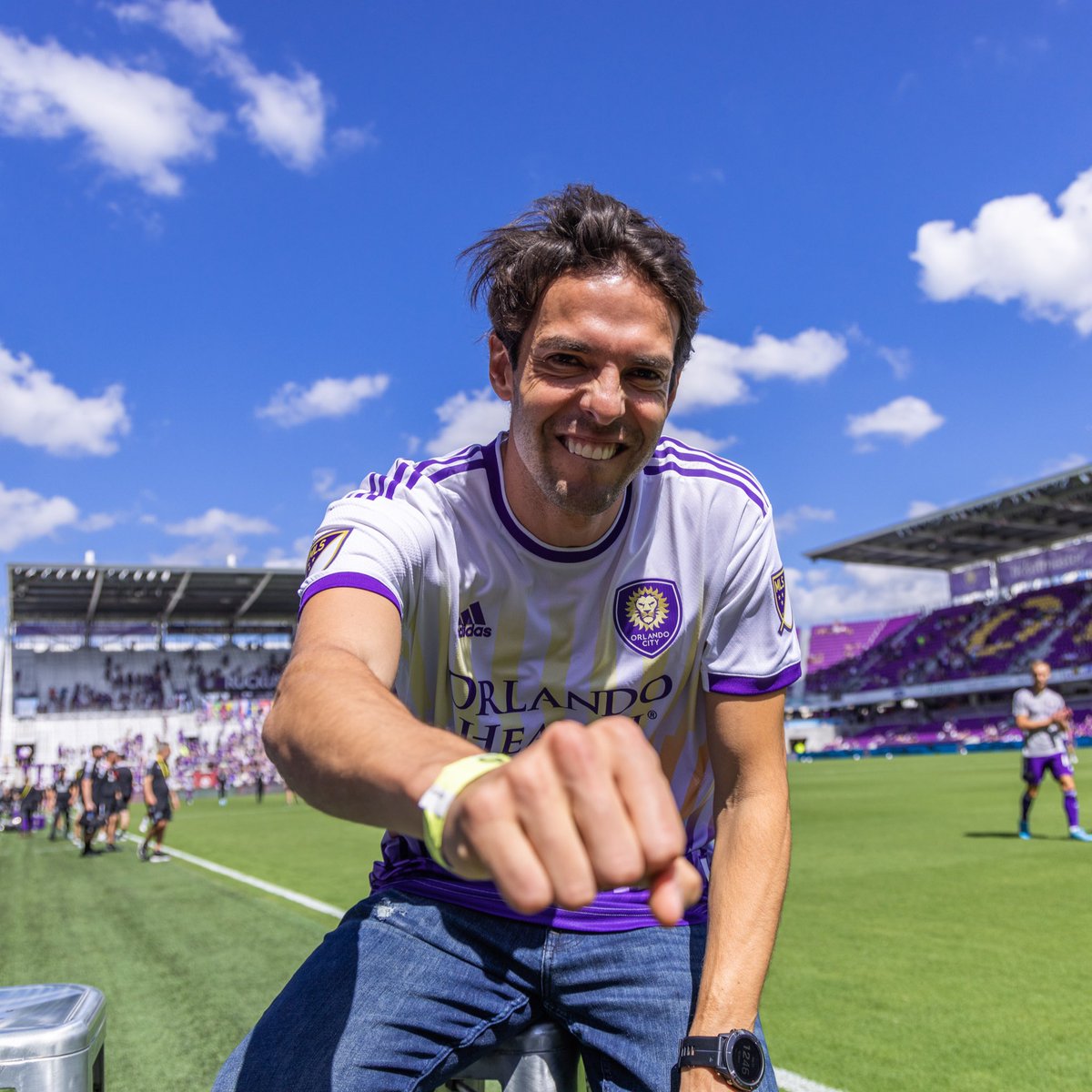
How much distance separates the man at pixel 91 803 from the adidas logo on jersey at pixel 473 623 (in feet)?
56.6

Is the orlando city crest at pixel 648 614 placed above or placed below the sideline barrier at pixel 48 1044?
above

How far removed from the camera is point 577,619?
2236mm

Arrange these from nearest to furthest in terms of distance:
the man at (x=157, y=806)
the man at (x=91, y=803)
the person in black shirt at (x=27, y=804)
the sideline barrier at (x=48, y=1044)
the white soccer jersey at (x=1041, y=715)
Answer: the sideline barrier at (x=48, y=1044) < the white soccer jersey at (x=1041, y=715) < the man at (x=157, y=806) < the man at (x=91, y=803) < the person in black shirt at (x=27, y=804)

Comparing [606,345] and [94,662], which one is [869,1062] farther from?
[94,662]

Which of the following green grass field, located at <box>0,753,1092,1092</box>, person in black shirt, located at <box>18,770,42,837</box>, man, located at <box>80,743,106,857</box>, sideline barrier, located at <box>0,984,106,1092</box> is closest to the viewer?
sideline barrier, located at <box>0,984,106,1092</box>

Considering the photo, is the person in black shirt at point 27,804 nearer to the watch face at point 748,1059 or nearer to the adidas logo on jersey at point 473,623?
the adidas logo on jersey at point 473,623

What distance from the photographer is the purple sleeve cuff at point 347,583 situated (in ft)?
6.10

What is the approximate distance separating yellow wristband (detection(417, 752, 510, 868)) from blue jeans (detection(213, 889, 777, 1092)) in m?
1.03

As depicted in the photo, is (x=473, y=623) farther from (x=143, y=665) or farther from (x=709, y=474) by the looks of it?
(x=143, y=665)

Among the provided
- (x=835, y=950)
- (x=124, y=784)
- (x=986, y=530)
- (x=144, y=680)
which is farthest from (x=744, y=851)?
(x=144, y=680)

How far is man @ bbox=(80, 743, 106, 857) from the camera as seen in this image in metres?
17.3

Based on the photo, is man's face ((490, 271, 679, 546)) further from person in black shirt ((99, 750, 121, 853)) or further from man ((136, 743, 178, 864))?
person in black shirt ((99, 750, 121, 853))

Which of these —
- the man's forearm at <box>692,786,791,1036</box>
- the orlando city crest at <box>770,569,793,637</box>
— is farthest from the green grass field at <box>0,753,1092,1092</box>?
the orlando city crest at <box>770,569,793,637</box>

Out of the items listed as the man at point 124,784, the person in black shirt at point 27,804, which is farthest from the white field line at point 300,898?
the person in black shirt at point 27,804
